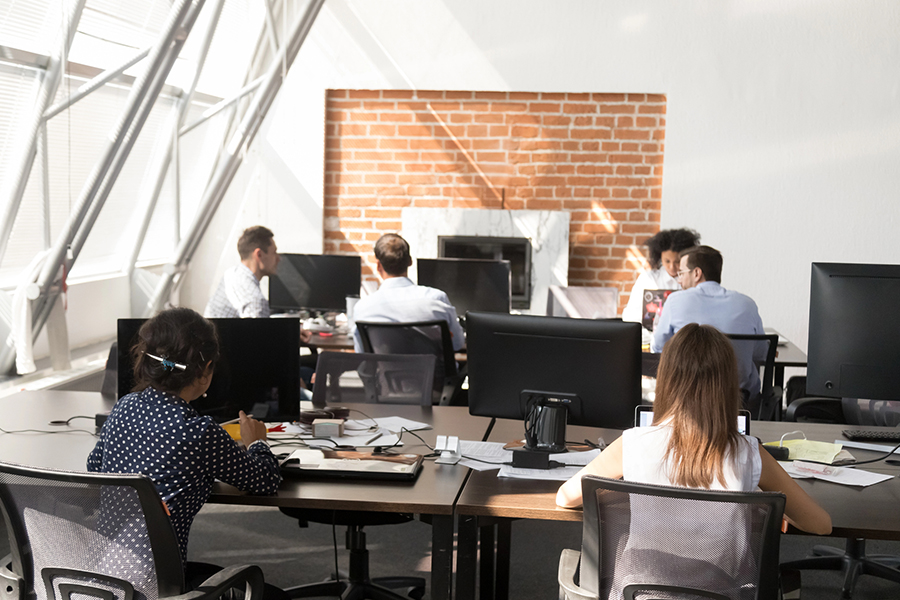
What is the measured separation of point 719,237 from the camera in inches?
259

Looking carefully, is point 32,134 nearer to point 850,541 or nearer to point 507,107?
point 507,107

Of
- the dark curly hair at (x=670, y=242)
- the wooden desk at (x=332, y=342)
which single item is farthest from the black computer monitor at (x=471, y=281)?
the dark curly hair at (x=670, y=242)

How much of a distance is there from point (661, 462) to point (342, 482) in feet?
2.98

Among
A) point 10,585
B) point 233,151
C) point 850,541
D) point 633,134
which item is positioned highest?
point 633,134

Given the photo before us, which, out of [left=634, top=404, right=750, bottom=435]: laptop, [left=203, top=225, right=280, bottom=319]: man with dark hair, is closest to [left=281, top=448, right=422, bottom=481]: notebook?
[left=634, top=404, right=750, bottom=435]: laptop

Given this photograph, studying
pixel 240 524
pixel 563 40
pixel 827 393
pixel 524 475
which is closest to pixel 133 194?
pixel 240 524

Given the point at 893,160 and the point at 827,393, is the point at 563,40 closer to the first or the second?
the point at 893,160

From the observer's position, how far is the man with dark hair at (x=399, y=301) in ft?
14.6

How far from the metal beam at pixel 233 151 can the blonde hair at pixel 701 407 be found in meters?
5.03

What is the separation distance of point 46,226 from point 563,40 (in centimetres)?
408

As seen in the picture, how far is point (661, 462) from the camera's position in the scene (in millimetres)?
1928

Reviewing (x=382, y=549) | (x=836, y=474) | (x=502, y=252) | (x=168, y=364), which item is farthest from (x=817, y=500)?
(x=502, y=252)

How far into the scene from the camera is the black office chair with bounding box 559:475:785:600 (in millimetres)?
1748

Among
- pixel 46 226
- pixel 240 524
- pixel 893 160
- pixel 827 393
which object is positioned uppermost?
pixel 893 160
